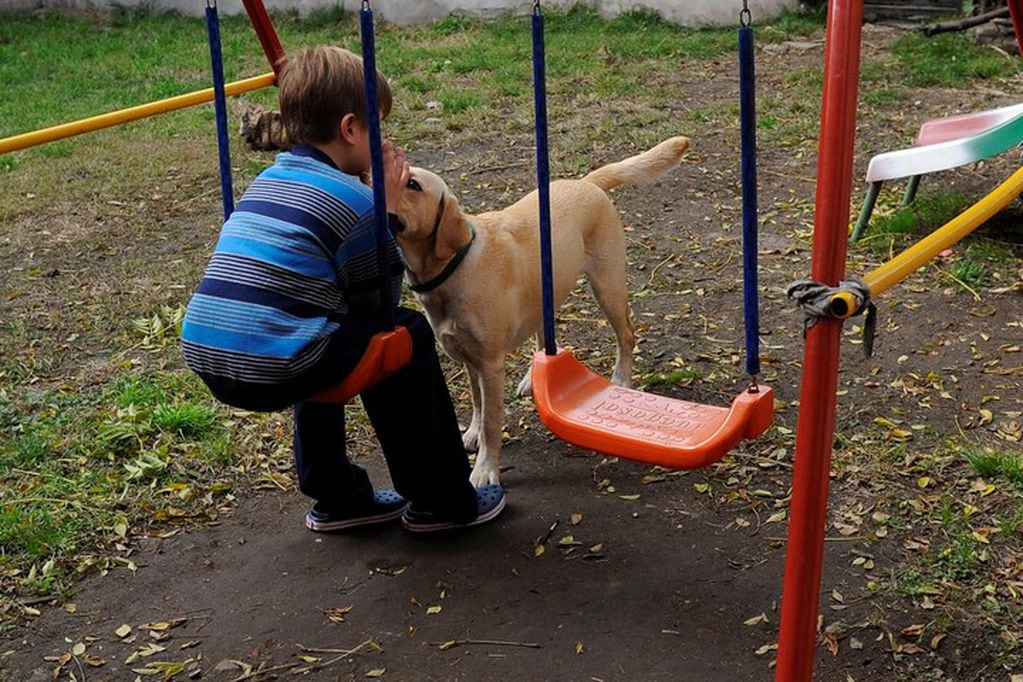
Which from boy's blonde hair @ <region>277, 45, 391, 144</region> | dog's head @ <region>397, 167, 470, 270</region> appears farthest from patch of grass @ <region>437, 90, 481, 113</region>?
boy's blonde hair @ <region>277, 45, 391, 144</region>

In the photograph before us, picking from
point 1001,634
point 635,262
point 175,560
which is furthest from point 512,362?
point 1001,634

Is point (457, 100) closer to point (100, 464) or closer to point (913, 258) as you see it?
point (100, 464)

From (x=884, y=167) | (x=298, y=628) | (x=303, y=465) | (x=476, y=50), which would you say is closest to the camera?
(x=298, y=628)

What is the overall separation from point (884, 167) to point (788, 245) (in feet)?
2.01

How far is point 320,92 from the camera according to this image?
3.16 m

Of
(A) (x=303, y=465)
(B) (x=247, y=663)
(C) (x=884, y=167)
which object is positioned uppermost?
(C) (x=884, y=167)

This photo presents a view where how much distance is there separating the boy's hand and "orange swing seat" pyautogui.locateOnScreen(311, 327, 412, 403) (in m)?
0.38

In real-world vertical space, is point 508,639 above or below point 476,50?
below

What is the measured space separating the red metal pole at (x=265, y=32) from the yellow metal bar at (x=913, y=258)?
2.57 metres

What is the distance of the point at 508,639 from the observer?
329 centimetres

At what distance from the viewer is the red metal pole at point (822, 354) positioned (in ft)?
7.40

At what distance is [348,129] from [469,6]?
31.3 ft

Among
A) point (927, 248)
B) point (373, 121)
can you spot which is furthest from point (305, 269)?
point (927, 248)

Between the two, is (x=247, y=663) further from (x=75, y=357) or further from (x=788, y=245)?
(x=788, y=245)
